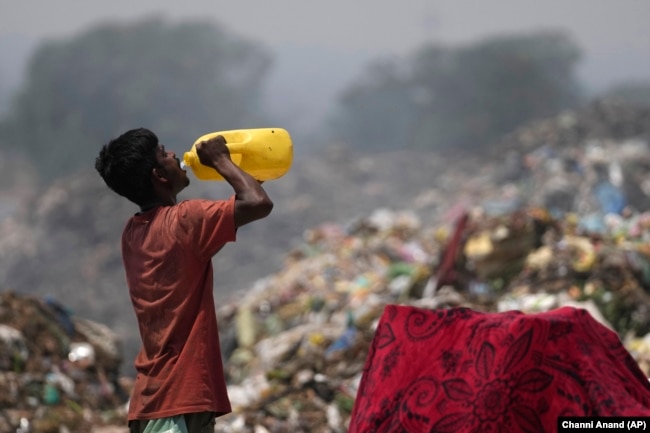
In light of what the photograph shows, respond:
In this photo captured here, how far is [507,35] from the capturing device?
24.1 metres

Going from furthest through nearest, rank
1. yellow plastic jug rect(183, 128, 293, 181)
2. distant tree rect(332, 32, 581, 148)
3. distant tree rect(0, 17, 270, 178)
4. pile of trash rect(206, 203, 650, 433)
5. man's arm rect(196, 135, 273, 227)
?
Answer: distant tree rect(332, 32, 581, 148) → distant tree rect(0, 17, 270, 178) → pile of trash rect(206, 203, 650, 433) → yellow plastic jug rect(183, 128, 293, 181) → man's arm rect(196, 135, 273, 227)

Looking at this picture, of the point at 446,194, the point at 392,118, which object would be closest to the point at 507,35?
the point at 392,118

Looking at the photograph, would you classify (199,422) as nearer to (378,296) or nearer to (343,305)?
(378,296)

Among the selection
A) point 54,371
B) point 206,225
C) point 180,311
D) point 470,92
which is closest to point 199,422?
point 180,311

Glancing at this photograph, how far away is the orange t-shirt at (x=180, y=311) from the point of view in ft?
6.64

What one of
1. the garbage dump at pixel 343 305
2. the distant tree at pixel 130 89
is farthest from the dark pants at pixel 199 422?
the distant tree at pixel 130 89

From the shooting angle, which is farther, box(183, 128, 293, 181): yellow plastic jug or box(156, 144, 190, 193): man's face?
box(183, 128, 293, 181): yellow plastic jug

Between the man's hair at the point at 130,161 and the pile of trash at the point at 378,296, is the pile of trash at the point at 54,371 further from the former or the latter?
the man's hair at the point at 130,161

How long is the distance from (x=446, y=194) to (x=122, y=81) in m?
10.0

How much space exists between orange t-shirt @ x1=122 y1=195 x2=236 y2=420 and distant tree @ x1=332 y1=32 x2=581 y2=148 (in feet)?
67.5

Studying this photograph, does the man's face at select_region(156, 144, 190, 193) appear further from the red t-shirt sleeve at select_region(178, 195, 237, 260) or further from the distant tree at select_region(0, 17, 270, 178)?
the distant tree at select_region(0, 17, 270, 178)

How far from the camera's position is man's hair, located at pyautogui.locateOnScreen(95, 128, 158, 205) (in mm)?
2125

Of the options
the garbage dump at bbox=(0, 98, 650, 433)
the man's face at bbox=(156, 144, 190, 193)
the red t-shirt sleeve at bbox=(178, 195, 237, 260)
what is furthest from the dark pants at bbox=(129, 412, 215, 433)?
the garbage dump at bbox=(0, 98, 650, 433)

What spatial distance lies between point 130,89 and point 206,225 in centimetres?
2193
